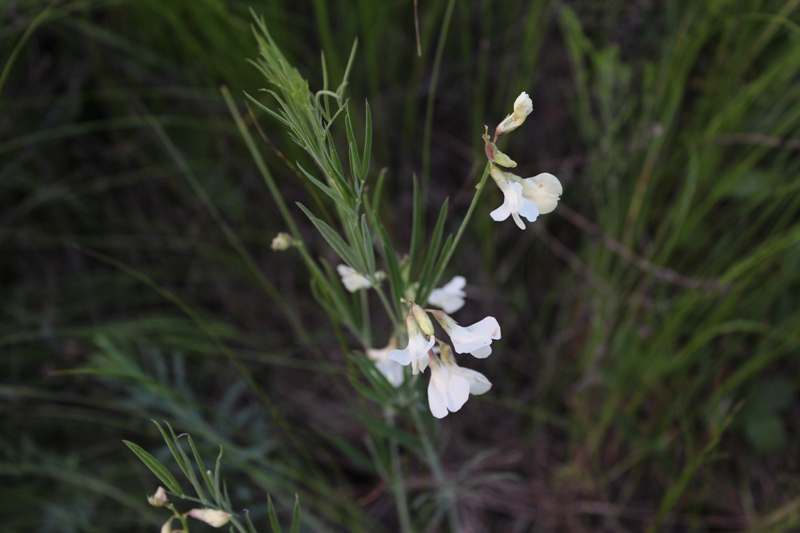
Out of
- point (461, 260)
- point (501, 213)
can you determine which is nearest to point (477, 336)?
point (501, 213)

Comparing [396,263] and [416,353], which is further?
[396,263]

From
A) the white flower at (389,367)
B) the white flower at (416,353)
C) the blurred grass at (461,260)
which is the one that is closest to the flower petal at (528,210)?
the white flower at (416,353)

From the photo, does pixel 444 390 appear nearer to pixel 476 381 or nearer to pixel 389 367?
pixel 476 381

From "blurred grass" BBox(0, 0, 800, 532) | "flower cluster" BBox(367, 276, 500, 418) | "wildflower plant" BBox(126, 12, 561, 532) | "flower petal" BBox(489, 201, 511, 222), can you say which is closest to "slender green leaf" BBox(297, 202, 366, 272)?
"wildflower plant" BBox(126, 12, 561, 532)

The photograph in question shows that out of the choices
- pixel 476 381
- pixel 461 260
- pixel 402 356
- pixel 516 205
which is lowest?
pixel 402 356

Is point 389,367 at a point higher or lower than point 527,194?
lower

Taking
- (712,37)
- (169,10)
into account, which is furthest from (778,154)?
(169,10)
